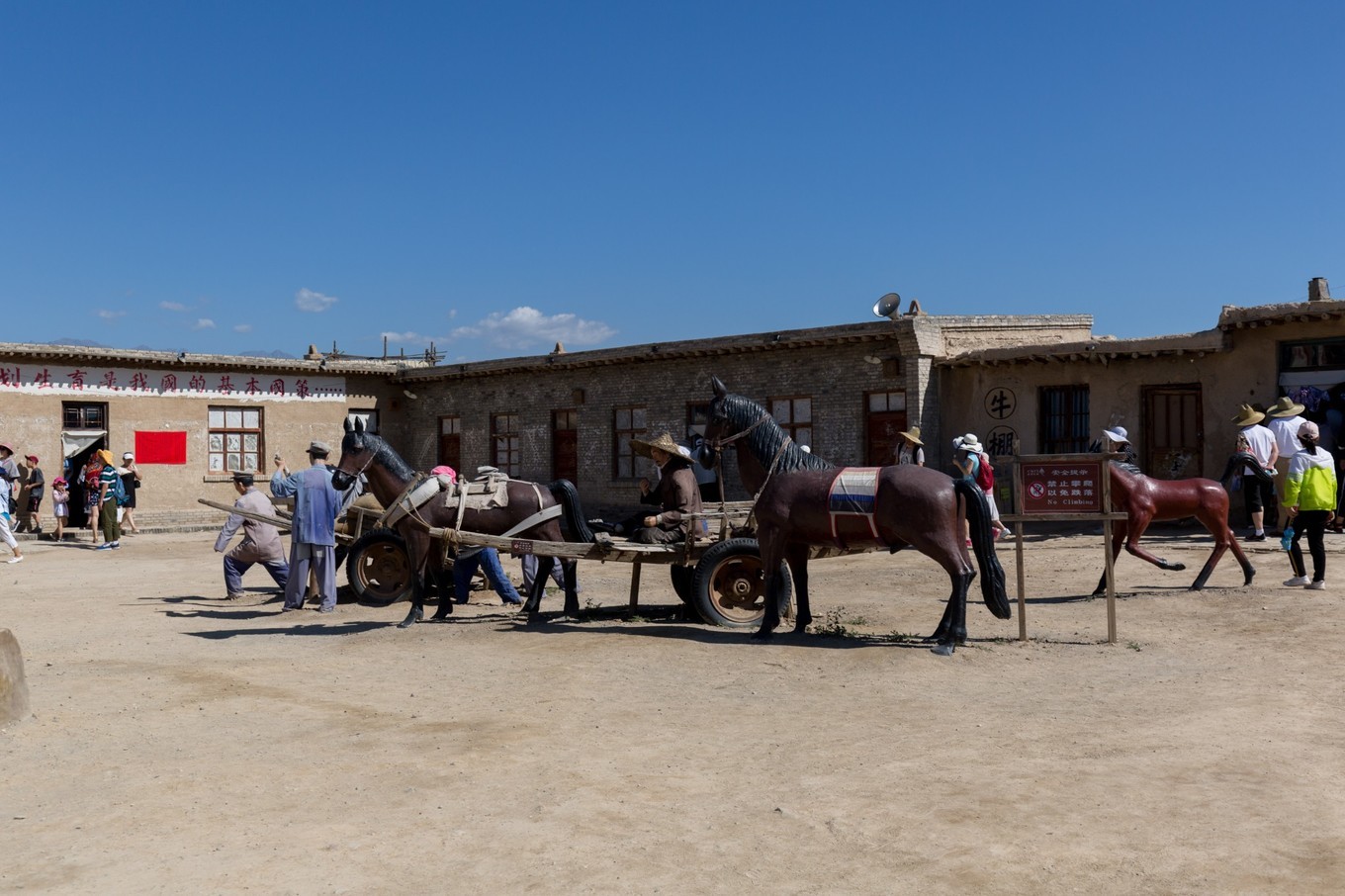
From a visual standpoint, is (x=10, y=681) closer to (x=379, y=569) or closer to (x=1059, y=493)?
(x=379, y=569)

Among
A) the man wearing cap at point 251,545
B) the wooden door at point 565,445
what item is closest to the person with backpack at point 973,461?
the man wearing cap at point 251,545

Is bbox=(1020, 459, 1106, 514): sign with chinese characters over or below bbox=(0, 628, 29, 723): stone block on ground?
over

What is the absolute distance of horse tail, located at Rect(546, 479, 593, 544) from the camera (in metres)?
10.1

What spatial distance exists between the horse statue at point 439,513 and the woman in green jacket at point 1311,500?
6158 mm

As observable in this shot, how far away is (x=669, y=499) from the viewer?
983 centimetres

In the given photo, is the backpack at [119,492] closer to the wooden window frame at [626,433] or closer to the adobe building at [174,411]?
the adobe building at [174,411]

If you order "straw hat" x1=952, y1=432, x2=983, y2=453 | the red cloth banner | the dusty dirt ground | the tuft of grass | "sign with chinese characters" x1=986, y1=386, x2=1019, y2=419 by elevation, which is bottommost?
the dusty dirt ground

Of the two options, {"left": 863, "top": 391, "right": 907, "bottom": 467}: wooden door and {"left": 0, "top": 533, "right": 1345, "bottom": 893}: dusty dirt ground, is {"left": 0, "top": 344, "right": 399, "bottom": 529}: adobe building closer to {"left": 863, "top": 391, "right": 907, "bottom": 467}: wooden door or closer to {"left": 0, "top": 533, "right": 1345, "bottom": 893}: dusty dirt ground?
{"left": 863, "top": 391, "right": 907, "bottom": 467}: wooden door

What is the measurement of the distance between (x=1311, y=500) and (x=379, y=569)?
855 cm

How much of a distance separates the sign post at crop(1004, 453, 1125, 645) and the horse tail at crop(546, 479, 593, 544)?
11.3 feet

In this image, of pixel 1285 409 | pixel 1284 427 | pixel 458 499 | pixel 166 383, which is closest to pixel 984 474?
pixel 1285 409

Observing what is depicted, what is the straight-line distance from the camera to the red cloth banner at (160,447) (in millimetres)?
24281

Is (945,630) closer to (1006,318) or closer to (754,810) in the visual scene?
(754,810)

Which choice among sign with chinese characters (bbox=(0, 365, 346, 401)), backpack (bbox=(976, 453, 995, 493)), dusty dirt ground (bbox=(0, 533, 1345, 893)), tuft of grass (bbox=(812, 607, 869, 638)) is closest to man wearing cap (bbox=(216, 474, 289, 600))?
dusty dirt ground (bbox=(0, 533, 1345, 893))
